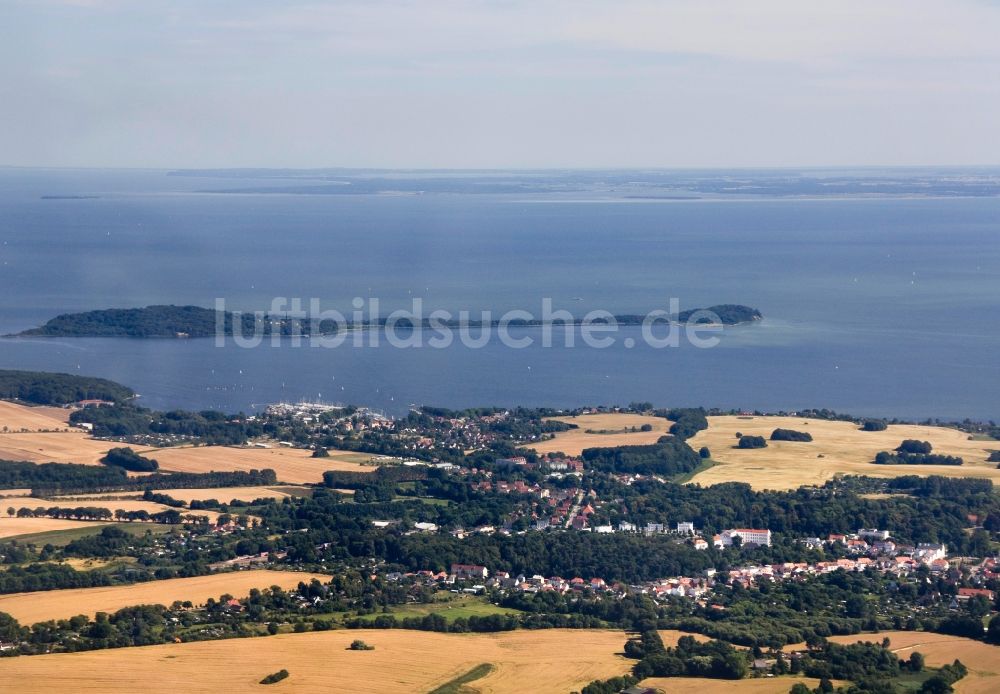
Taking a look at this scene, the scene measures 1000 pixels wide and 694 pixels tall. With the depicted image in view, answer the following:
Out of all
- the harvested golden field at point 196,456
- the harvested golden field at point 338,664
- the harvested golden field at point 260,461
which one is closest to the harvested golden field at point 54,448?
the harvested golden field at point 196,456

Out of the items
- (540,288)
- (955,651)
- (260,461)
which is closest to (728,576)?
(955,651)

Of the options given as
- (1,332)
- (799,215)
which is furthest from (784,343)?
(799,215)

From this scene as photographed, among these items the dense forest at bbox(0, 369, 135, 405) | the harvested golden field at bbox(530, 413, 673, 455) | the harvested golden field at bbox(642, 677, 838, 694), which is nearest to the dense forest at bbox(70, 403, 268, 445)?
the dense forest at bbox(0, 369, 135, 405)

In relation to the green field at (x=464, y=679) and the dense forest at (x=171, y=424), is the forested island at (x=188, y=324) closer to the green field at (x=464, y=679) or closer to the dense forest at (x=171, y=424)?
the dense forest at (x=171, y=424)

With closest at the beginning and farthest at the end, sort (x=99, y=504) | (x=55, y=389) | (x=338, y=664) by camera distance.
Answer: (x=338, y=664), (x=99, y=504), (x=55, y=389)

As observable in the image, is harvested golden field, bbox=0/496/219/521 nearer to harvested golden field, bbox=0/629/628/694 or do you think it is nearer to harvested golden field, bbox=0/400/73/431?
harvested golden field, bbox=0/400/73/431

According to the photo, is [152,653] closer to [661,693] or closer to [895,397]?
[661,693]

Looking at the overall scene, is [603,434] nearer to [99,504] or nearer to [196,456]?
[196,456]
